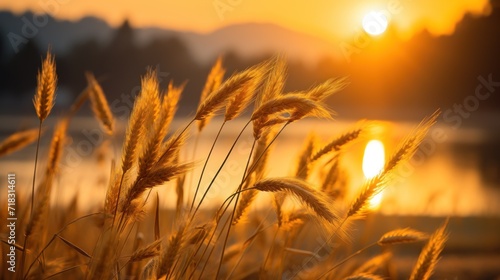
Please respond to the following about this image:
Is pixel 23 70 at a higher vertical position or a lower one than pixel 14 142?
higher

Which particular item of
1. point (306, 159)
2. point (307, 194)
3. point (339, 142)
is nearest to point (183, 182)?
point (306, 159)

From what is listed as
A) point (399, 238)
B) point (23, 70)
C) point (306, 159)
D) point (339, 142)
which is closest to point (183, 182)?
point (306, 159)

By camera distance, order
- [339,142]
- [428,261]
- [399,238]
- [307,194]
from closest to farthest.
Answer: [307,194], [428,261], [399,238], [339,142]

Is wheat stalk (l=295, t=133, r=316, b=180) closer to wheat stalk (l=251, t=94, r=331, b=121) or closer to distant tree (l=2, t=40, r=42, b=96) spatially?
wheat stalk (l=251, t=94, r=331, b=121)

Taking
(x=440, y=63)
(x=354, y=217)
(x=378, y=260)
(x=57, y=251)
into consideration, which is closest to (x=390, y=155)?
(x=354, y=217)

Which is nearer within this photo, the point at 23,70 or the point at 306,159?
the point at 306,159

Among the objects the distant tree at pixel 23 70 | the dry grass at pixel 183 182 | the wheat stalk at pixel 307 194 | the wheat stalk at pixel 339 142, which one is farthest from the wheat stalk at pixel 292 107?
the distant tree at pixel 23 70

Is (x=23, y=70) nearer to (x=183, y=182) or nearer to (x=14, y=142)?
(x=14, y=142)

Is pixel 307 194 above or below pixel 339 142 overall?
below

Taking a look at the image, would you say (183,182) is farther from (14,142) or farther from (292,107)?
(292,107)

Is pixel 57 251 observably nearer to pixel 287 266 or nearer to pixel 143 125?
pixel 287 266

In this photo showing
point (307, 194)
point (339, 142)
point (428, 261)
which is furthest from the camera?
point (339, 142)

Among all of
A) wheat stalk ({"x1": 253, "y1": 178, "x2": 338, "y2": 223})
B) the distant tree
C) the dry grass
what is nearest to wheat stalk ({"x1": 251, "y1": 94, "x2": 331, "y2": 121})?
the dry grass

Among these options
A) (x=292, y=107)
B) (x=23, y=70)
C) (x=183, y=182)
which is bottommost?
(x=183, y=182)
